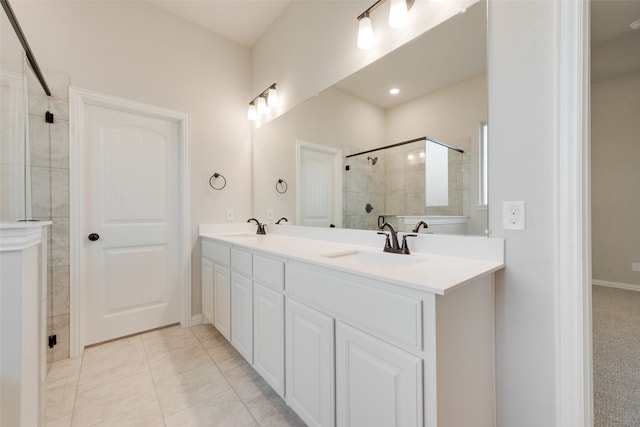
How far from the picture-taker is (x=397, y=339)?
34.8 inches

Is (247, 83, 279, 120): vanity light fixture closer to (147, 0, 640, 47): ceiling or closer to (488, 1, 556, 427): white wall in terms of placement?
(147, 0, 640, 47): ceiling

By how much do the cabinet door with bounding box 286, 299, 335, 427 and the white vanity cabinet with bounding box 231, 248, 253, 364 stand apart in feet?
1.48

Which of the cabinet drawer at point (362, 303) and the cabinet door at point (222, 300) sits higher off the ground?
the cabinet drawer at point (362, 303)

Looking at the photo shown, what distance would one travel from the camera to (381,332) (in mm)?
932

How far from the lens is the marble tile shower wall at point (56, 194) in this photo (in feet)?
6.19

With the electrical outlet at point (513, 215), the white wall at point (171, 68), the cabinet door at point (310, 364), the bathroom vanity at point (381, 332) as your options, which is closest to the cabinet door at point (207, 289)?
the white wall at point (171, 68)

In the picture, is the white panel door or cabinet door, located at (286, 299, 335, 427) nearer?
cabinet door, located at (286, 299, 335, 427)

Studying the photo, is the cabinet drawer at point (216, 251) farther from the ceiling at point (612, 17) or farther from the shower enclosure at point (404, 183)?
the ceiling at point (612, 17)

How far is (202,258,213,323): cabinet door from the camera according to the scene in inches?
92.3

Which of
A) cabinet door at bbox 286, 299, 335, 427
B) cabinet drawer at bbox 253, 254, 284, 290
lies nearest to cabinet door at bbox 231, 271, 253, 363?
cabinet drawer at bbox 253, 254, 284, 290

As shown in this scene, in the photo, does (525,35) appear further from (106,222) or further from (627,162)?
(627,162)

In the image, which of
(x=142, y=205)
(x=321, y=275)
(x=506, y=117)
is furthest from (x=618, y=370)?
(x=142, y=205)

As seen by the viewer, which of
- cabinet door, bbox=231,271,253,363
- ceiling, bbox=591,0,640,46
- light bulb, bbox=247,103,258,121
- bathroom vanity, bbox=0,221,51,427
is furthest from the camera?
light bulb, bbox=247,103,258,121

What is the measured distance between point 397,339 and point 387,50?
1591 mm
